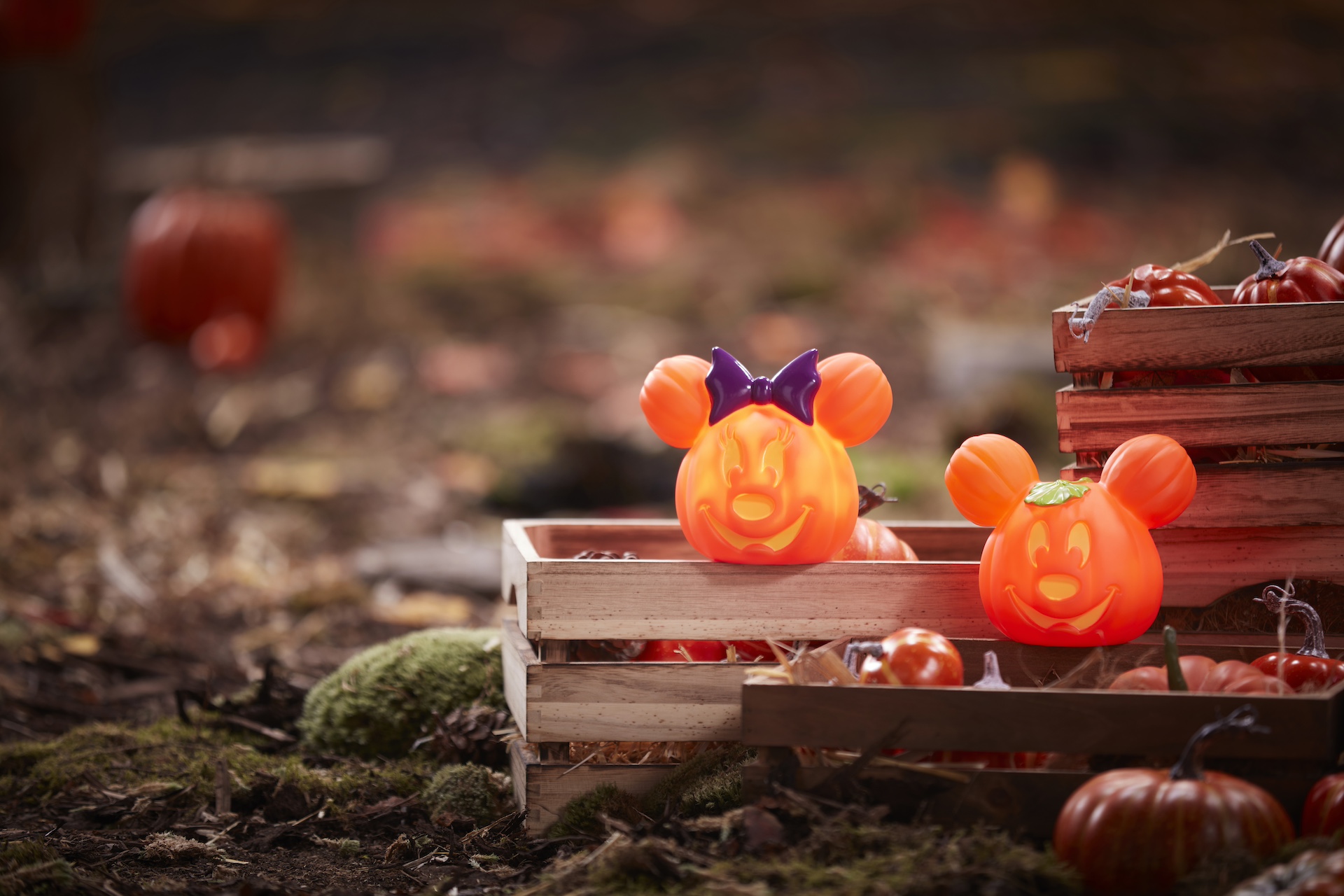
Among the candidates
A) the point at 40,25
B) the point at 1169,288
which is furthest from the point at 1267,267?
the point at 40,25

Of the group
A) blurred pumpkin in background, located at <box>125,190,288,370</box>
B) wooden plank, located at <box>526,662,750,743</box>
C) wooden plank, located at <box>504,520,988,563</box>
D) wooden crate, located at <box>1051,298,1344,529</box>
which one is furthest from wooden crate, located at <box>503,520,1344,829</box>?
blurred pumpkin in background, located at <box>125,190,288,370</box>

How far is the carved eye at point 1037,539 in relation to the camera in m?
2.10

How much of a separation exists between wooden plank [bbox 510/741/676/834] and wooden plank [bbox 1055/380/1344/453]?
1.13m

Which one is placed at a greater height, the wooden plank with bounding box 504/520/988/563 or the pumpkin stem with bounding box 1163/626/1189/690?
the wooden plank with bounding box 504/520/988/563

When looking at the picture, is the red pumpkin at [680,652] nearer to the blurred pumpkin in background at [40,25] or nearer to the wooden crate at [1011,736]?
the wooden crate at [1011,736]

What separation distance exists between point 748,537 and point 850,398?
14.6 inches

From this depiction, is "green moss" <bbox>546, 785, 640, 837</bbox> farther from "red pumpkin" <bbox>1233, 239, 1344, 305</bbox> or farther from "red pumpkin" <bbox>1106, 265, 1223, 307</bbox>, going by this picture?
"red pumpkin" <bbox>1233, 239, 1344, 305</bbox>

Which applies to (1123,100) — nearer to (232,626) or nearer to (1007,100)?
(1007,100)

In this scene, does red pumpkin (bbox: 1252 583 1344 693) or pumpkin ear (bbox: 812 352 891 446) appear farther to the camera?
pumpkin ear (bbox: 812 352 891 446)

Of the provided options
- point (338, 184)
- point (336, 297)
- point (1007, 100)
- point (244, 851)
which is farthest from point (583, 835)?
point (1007, 100)

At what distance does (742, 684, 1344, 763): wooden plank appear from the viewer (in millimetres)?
1812

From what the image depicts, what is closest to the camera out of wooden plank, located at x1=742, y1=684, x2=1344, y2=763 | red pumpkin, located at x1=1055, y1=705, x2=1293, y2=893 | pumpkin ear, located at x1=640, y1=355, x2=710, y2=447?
red pumpkin, located at x1=1055, y1=705, x2=1293, y2=893

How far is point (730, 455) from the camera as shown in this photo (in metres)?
2.25

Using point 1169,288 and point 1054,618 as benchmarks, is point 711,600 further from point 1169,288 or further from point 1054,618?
point 1169,288
